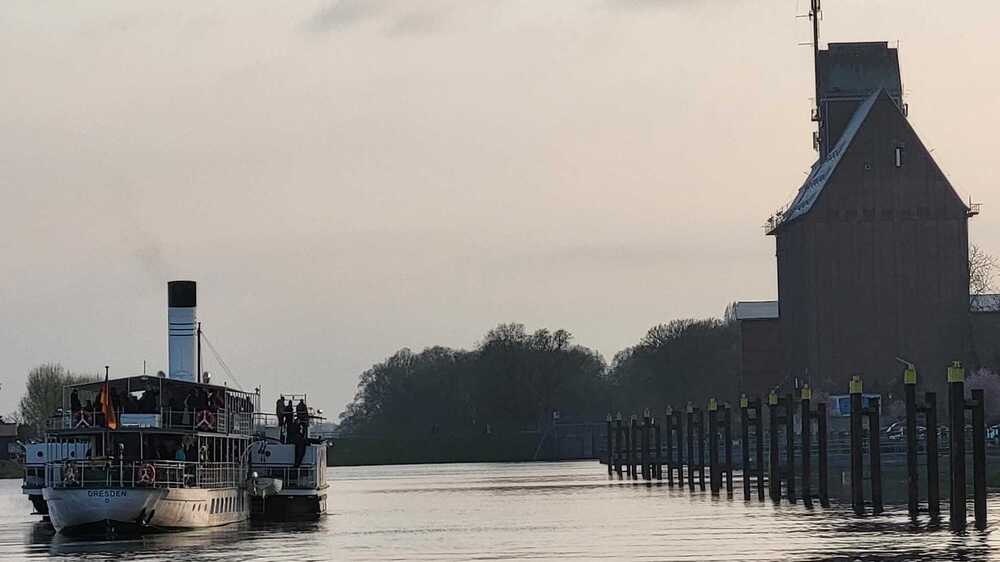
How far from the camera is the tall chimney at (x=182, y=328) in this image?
84.1 metres

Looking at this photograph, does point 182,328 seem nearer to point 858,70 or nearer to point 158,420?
point 158,420

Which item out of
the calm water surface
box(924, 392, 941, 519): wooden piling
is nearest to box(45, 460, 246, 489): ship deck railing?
the calm water surface

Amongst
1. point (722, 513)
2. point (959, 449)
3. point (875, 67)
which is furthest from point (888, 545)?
point (875, 67)

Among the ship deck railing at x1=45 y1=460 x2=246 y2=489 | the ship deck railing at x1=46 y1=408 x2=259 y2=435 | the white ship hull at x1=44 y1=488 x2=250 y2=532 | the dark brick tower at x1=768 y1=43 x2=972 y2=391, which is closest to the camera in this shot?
the white ship hull at x1=44 y1=488 x2=250 y2=532

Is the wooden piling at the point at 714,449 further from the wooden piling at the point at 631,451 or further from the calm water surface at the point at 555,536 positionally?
the wooden piling at the point at 631,451

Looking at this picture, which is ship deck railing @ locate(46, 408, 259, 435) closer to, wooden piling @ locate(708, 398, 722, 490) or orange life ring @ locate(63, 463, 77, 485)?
orange life ring @ locate(63, 463, 77, 485)

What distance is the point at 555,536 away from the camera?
243 ft

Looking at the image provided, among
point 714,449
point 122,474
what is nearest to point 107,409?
point 122,474

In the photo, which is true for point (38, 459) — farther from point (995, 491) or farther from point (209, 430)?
point (995, 491)

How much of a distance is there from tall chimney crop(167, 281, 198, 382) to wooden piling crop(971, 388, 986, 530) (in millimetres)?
30766

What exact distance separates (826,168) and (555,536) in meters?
120

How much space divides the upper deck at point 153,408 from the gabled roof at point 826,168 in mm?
111835

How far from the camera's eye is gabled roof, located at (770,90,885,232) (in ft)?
606

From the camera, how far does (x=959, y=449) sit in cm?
6625
